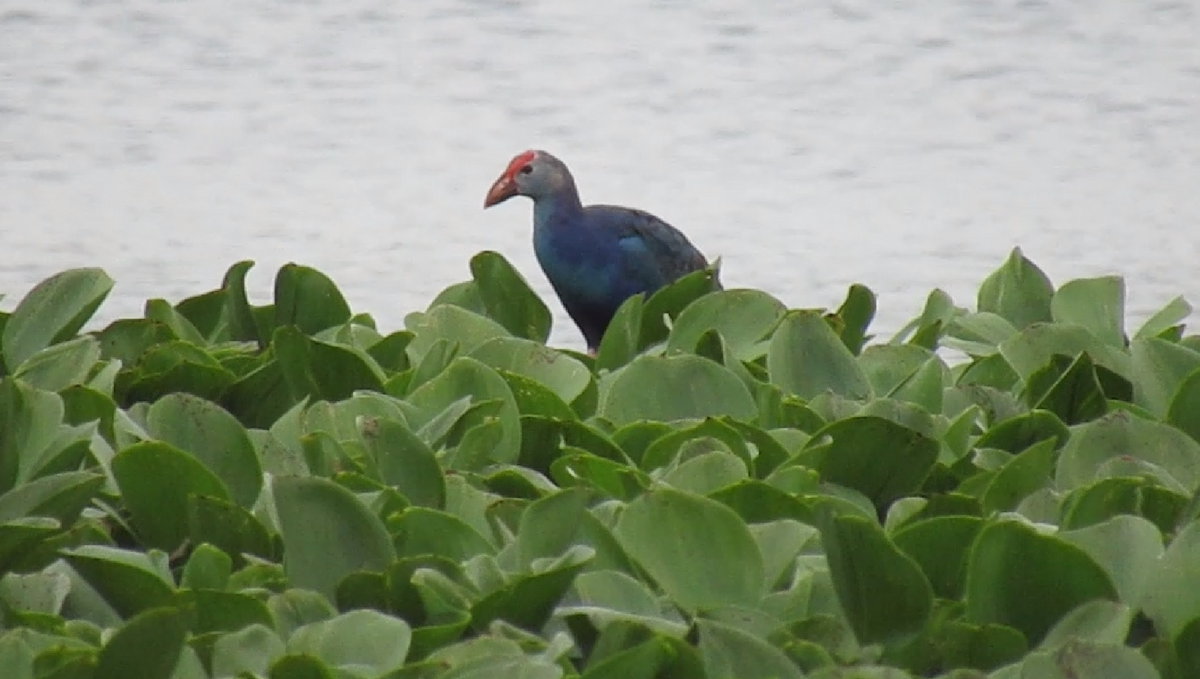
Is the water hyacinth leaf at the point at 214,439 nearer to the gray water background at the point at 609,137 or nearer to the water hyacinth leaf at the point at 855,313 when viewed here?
the water hyacinth leaf at the point at 855,313

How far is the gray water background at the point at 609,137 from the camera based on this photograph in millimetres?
4621

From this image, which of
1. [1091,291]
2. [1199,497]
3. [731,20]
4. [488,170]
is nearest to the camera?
[1199,497]

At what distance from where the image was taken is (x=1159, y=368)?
216 centimetres

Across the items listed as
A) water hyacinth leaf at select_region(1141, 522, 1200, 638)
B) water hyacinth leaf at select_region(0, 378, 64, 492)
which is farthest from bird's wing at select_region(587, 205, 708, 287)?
water hyacinth leaf at select_region(1141, 522, 1200, 638)

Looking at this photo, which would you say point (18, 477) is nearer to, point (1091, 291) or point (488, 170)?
point (1091, 291)

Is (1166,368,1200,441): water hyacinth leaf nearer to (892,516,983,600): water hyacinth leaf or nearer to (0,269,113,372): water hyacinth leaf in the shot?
(892,516,983,600): water hyacinth leaf

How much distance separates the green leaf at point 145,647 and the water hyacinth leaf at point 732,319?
113 centimetres

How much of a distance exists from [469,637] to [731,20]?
520 cm

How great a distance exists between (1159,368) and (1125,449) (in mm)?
289

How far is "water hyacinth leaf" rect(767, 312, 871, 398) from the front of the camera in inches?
86.5

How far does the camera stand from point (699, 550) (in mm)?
1597

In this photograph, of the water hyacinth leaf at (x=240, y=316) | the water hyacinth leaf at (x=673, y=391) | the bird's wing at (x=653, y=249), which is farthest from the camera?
the bird's wing at (x=653, y=249)

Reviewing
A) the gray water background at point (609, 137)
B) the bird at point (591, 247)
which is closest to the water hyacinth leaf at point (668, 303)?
the bird at point (591, 247)

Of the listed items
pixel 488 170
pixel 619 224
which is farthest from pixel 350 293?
pixel 488 170
